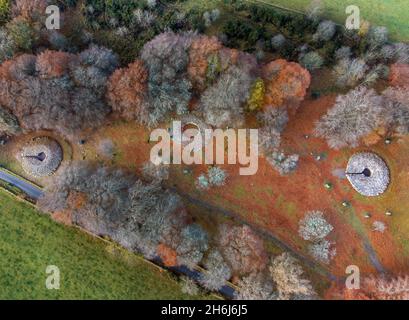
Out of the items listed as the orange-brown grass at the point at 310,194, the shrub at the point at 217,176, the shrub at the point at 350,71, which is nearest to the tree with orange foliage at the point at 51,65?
the orange-brown grass at the point at 310,194

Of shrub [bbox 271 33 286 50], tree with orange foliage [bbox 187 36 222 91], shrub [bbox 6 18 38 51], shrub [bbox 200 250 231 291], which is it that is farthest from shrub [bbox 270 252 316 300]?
shrub [bbox 6 18 38 51]

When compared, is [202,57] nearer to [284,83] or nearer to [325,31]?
[284,83]

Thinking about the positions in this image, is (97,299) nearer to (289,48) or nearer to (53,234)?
(53,234)

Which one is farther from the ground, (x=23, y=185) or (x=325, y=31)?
(x=325, y=31)

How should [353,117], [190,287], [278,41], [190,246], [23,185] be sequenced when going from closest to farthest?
[190,246] < [190,287] < [353,117] < [23,185] < [278,41]

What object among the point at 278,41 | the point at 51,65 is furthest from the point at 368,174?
the point at 51,65

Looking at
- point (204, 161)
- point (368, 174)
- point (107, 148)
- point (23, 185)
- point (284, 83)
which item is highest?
point (284, 83)

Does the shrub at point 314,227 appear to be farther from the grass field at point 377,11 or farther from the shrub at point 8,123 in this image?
the shrub at point 8,123
